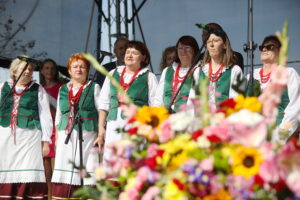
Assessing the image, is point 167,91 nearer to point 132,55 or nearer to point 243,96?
Answer: point 132,55

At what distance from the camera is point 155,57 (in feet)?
20.4

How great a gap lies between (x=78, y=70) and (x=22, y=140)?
0.72 m

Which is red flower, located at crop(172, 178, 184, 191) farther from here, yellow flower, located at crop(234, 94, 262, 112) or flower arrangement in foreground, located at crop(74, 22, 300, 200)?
yellow flower, located at crop(234, 94, 262, 112)

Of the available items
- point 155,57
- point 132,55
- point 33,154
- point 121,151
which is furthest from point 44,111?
point 121,151

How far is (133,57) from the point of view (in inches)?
148

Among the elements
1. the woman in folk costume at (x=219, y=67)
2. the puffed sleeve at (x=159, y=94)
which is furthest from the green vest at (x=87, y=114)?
the woman in folk costume at (x=219, y=67)

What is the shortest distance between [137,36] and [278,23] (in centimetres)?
177

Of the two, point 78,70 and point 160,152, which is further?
point 78,70

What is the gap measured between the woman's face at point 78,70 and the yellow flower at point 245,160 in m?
3.22

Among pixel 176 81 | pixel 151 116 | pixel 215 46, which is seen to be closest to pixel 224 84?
pixel 215 46

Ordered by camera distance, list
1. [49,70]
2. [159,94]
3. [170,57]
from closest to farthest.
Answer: [159,94] → [170,57] → [49,70]

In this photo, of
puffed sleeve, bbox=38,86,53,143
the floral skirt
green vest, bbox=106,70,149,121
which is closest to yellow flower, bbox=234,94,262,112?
green vest, bbox=106,70,149,121

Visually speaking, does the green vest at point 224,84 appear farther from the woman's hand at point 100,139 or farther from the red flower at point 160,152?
the red flower at point 160,152

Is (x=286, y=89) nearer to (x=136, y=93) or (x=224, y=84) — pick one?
(x=224, y=84)
